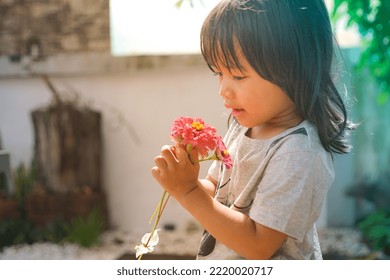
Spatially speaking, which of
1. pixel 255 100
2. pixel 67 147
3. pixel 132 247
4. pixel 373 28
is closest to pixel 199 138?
pixel 255 100

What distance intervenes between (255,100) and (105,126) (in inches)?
66.3

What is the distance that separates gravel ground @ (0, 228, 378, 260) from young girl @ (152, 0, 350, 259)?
4.28 feet

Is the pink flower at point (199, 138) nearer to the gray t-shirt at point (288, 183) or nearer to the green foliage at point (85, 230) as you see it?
the gray t-shirt at point (288, 183)

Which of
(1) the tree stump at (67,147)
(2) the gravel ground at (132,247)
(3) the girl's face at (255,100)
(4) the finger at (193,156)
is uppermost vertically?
(3) the girl's face at (255,100)

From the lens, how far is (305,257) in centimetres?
89

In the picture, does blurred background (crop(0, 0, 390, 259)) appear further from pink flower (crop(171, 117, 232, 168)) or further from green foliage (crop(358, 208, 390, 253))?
pink flower (crop(171, 117, 232, 168))

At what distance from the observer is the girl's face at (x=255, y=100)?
857 millimetres

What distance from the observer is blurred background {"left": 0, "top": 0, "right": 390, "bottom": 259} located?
7.14ft

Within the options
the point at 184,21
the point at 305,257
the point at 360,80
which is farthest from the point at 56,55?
the point at 305,257

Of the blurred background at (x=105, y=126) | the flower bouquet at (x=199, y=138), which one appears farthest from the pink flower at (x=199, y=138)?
the blurred background at (x=105, y=126)

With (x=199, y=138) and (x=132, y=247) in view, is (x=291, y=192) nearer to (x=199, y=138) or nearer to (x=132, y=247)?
(x=199, y=138)

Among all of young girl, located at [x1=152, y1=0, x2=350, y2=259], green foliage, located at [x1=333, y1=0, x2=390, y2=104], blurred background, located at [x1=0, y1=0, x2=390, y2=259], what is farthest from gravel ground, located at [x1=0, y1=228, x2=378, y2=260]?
young girl, located at [x1=152, y1=0, x2=350, y2=259]

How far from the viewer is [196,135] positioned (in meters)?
0.84

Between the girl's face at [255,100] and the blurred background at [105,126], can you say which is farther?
the blurred background at [105,126]
